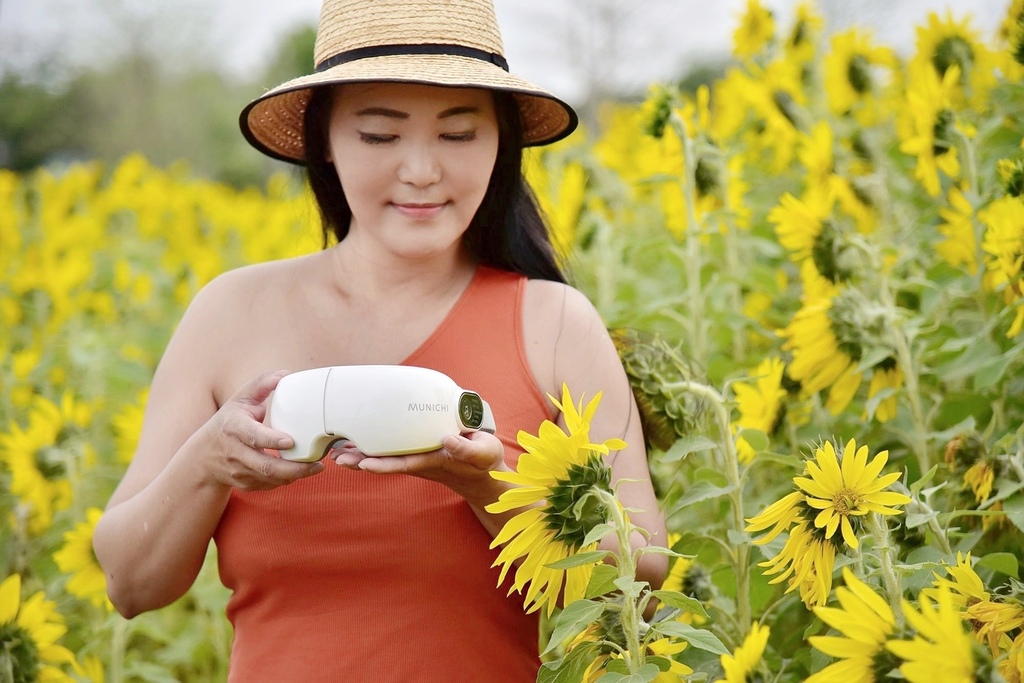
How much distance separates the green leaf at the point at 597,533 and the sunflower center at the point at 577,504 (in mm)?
33

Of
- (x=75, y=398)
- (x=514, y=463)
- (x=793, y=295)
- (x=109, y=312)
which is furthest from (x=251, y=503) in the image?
(x=109, y=312)

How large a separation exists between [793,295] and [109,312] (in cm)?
247

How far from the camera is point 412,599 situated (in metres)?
1.65

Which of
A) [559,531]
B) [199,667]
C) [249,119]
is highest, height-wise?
[249,119]

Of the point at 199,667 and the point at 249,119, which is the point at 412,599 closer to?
the point at 249,119

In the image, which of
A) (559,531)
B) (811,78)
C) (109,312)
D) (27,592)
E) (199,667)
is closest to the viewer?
(559,531)

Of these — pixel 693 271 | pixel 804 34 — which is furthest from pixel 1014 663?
pixel 804 34

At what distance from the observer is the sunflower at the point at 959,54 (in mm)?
2568

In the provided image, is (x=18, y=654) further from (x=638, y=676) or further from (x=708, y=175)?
(x=708, y=175)

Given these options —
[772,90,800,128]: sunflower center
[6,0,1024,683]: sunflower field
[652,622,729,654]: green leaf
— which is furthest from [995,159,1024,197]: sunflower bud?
[772,90,800,128]: sunflower center

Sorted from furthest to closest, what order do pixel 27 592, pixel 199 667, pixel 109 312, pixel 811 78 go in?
pixel 109 312
pixel 811 78
pixel 199 667
pixel 27 592

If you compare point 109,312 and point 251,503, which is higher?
point 251,503

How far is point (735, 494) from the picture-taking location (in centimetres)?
167

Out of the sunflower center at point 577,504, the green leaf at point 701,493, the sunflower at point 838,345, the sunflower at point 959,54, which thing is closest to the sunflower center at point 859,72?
the sunflower at point 959,54
